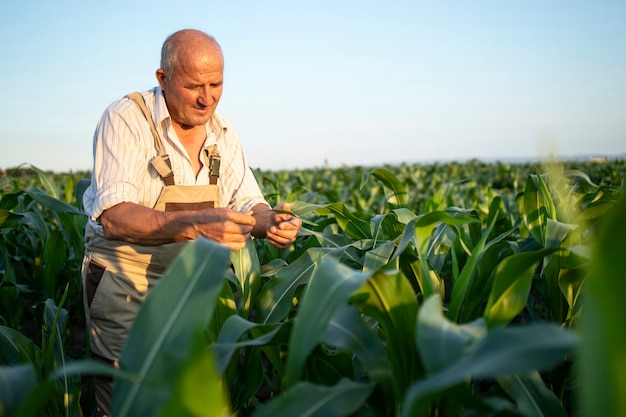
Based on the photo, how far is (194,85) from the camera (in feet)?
A: 6.31

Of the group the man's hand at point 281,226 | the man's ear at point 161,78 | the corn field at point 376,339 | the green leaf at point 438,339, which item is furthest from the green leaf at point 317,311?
the man's ear at point 161,78

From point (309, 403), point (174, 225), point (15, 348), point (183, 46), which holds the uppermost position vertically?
point (183, 46)

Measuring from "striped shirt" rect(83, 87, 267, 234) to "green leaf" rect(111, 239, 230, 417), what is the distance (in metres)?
0.89

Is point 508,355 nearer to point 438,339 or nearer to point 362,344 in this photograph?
point 438,339

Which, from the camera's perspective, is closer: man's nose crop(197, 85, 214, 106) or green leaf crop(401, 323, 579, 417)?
green leaf crop(401, 323, 579, 417)

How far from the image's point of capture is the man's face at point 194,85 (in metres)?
1.90

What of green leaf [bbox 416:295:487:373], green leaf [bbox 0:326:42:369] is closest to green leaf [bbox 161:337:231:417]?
green leaf [bbox 416:295:487:373]

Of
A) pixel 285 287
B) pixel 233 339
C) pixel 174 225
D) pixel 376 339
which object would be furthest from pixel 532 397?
pixel 174 225

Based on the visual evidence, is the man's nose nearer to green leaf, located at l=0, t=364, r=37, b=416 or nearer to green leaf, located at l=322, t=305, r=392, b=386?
green leaf, located at l=322, t=305, r=392, b=386

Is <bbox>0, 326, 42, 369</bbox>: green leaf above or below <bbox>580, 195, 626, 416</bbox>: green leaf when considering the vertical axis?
below

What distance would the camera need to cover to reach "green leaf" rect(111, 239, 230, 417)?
3.05ft

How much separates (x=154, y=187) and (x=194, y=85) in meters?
0.40

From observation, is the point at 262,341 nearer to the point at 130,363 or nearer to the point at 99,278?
the point at 130,363

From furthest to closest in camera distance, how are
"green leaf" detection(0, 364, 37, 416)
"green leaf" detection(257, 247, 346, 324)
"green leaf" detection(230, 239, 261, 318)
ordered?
"green leaf" detection(230, 239, 261, 318) < "green leaf" detection(257, 247, 346, 324) < "green leaf" detection(0, 364, 37, 416)
